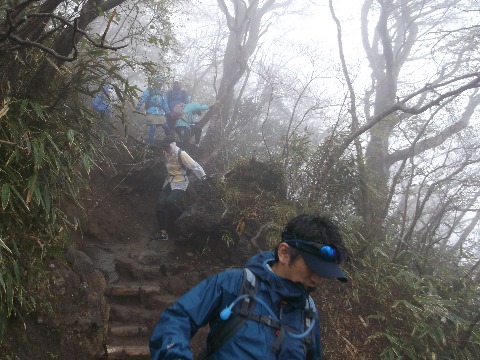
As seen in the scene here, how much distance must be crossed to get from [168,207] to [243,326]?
5.18 meters

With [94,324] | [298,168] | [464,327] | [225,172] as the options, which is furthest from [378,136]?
[94,324]

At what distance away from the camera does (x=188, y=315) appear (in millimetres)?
1781

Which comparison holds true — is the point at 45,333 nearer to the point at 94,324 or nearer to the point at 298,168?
the point at 94,324

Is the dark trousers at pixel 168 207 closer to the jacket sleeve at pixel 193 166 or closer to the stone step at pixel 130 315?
the jacket sleeve at pixel 193 166

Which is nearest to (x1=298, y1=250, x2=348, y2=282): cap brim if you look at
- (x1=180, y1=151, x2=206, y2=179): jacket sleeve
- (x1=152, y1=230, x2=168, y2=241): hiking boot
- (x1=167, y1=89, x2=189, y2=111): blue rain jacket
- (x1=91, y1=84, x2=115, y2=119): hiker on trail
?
(x1=91, y1=84, x2=115, y2=119): hiker on trail

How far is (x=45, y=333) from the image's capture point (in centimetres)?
362

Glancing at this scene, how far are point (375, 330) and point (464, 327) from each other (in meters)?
1.24

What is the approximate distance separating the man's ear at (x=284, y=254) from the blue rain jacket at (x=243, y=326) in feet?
0.29

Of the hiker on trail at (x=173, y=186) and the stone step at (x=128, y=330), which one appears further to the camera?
the hiker on trail at (x=173, y=186)

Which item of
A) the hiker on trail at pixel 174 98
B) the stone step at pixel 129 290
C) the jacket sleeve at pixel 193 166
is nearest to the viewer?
the stone step at pixel 129 290

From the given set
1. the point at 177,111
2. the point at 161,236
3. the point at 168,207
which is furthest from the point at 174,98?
the point at 161,236

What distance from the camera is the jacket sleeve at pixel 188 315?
1.60 metres

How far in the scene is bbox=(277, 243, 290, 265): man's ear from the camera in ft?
6.51

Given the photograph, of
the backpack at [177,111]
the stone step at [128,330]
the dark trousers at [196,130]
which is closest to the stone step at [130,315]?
the stone step at [128,330]
